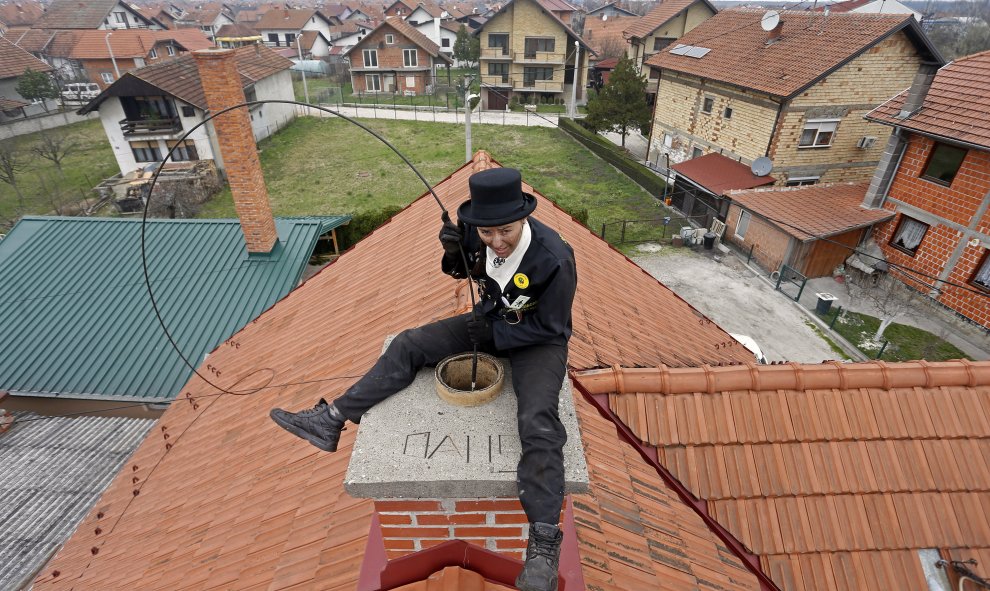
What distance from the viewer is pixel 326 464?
372 centimetres

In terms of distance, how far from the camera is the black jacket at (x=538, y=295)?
8.98 ft

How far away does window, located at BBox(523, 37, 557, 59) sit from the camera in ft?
130

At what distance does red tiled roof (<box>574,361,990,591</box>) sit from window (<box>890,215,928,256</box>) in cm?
1605

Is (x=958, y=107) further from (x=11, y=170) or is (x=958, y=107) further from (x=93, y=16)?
(x=93, y=16)

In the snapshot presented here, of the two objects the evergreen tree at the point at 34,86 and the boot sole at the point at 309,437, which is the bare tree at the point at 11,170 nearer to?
the evergreen tree at the point at 34,86

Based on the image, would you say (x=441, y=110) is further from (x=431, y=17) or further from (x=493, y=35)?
(x=431, y=17)

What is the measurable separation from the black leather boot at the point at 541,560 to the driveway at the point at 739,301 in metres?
13.7

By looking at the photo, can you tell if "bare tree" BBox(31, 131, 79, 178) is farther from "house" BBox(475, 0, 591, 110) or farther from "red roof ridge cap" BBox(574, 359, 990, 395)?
"red roof ridge cap" BBox(574, 359, 990, 395)

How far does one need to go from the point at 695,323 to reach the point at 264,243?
8.54 metres

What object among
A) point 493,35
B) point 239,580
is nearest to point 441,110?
point 493,35

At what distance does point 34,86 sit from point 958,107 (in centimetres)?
5547

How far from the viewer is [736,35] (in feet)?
76.9

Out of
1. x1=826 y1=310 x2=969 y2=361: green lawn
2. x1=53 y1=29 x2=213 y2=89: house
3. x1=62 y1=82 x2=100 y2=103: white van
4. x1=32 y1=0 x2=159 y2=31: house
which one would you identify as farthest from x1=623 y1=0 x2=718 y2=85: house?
x1=32 y1=0 x2=159 y2=31: house

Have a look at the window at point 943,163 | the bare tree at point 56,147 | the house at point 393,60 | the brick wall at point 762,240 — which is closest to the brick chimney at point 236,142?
the brick wall at point 762,240
